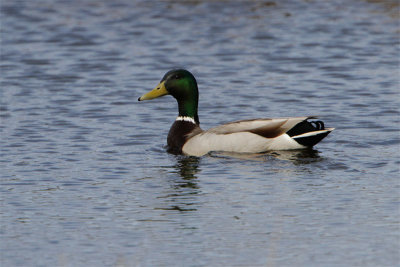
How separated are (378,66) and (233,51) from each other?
330 centimetres

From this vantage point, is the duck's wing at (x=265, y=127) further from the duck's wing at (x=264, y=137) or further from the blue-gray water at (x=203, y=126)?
the blue-gray water at (x=203, y=126)

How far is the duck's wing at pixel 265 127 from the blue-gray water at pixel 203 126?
471 millimetres

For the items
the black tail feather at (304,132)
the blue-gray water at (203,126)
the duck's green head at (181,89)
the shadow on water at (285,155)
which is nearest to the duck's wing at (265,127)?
the black tail feather at (304,132)

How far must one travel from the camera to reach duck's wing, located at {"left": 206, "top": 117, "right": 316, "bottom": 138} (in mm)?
13086

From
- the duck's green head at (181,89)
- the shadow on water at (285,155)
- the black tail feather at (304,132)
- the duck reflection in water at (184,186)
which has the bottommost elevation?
the shadow on water at (285,155)

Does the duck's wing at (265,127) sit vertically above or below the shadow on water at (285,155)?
above

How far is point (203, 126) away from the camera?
602 inches

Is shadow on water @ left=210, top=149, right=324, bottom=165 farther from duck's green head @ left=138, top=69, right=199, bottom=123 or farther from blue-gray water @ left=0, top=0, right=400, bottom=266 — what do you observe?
duck's green head @ left=138, top=69, right=199, bottom=123

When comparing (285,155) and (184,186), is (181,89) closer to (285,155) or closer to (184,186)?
(285,155)

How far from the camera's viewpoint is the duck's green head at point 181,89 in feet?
→ 46.8

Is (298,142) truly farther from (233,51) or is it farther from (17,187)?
(233,51)

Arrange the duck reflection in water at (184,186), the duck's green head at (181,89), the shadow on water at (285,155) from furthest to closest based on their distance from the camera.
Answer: the duck's green head at (181,89), the shadow on water at (285,155), the duck reflection in water at (184,186)

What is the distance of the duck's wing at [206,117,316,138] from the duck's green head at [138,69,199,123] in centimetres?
116

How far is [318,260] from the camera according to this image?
8.32 m
